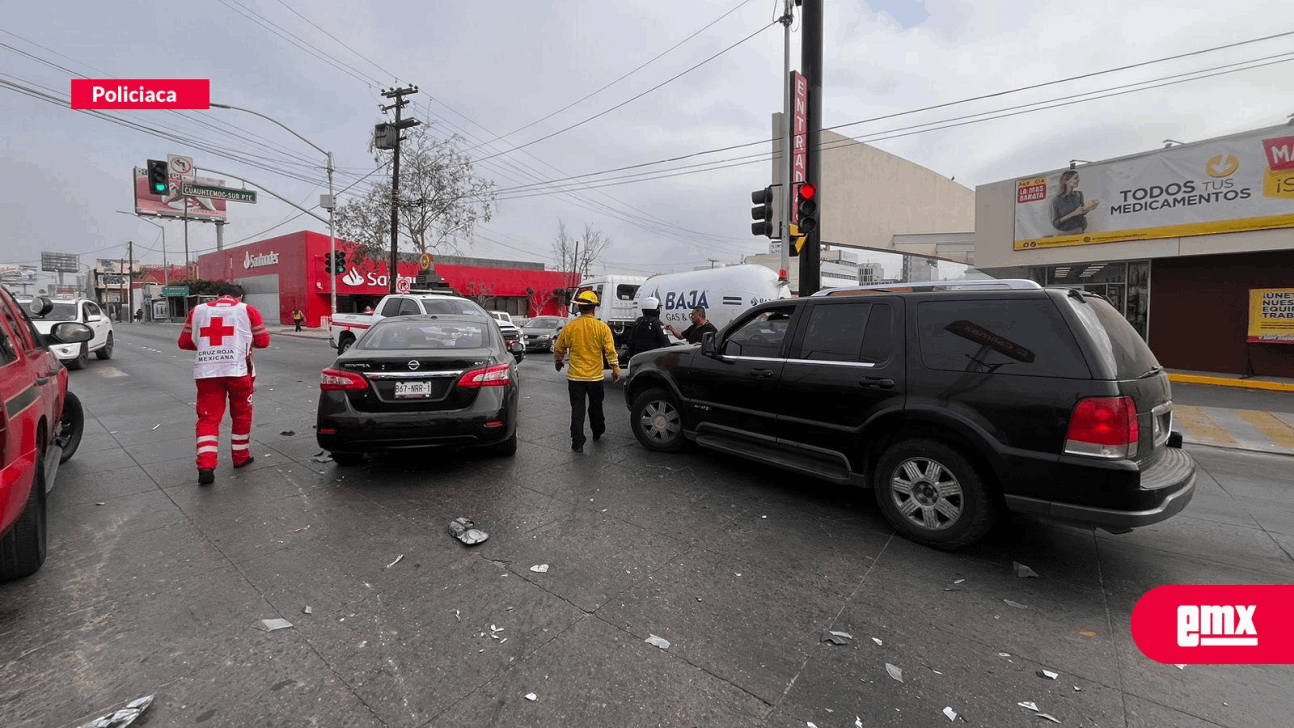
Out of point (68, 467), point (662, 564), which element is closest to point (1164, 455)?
point (662, 564)

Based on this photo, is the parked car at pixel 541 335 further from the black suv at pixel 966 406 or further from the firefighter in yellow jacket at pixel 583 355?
the black suv at pixel 966 406

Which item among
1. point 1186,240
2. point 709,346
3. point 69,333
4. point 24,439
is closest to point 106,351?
point 69,333

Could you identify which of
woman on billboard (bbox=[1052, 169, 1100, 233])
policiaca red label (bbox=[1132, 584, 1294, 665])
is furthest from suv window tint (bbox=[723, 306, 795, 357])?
woman on billboard (bbox=[1052, 169, 1100, 233])

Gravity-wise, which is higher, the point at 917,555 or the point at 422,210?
the point at 422,210

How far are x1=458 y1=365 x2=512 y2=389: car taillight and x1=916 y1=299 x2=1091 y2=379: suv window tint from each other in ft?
11.5

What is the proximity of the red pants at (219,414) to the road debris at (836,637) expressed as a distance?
515 centimetres

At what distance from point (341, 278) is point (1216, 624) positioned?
131ft

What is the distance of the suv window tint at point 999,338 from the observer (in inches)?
130

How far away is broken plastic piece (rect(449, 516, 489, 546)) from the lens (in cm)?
377

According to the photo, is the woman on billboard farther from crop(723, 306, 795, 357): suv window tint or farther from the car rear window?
crop(723, 306, 795, 357): suv window tint

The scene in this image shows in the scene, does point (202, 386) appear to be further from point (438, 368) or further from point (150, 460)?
point (438, 368)

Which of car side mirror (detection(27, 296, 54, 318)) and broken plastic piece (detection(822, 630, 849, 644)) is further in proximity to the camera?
car side mirror (detection(27, 296, 54, 318))

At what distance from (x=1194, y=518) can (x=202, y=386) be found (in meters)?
8.42

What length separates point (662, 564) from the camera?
3479 mm
